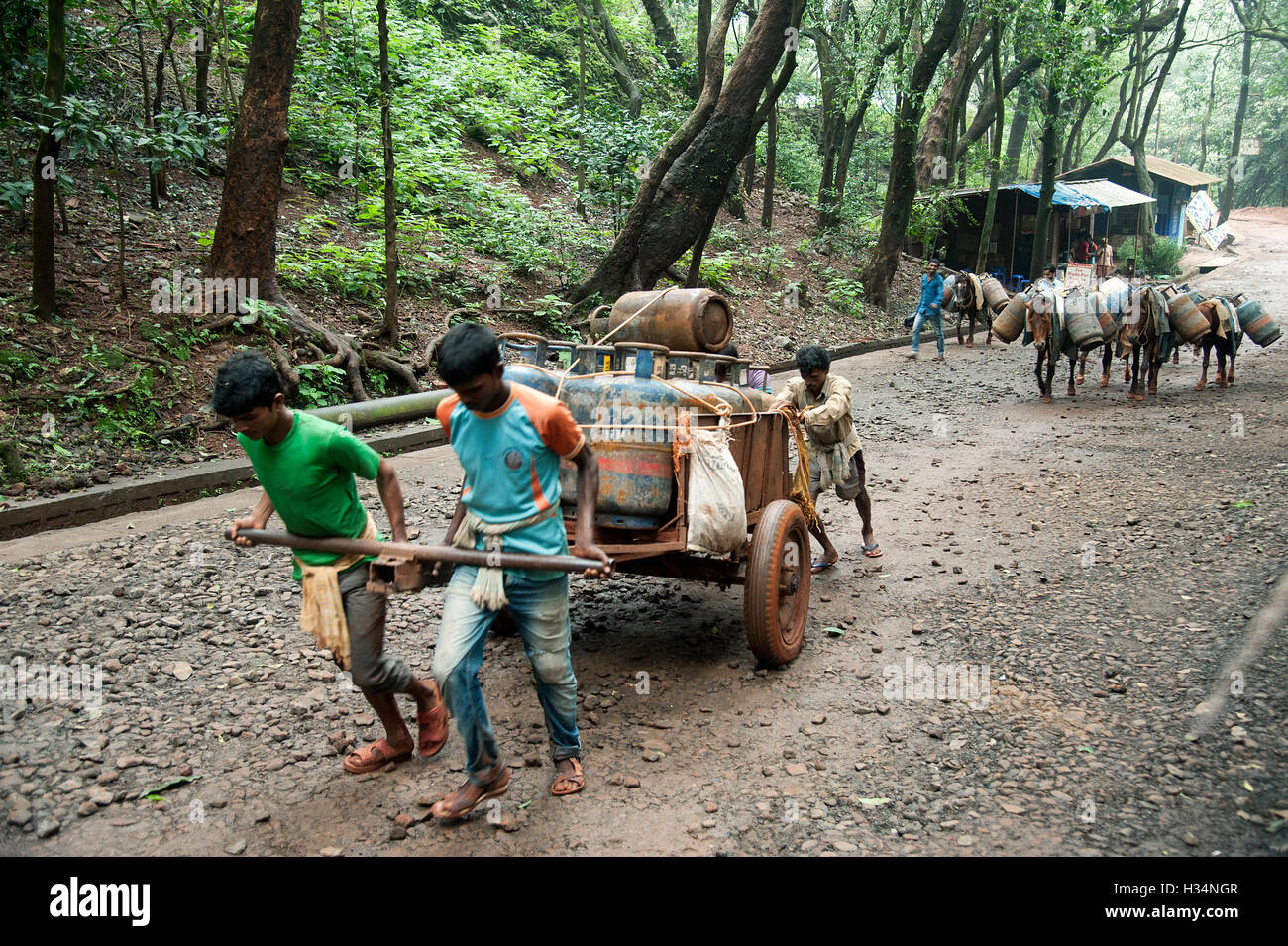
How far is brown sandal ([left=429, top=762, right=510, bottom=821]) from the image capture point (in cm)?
356

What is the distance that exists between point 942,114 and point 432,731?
2508cm

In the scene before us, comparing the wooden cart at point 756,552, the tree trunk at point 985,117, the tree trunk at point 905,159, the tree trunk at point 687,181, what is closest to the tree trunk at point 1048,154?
the tree trunk at point 985,117

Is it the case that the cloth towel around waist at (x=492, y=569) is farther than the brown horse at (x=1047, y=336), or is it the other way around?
the brown horse at (x=1047, y=336)

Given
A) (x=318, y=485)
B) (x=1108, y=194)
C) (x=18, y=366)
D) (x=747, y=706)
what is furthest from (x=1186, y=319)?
(x=1108, y=194)

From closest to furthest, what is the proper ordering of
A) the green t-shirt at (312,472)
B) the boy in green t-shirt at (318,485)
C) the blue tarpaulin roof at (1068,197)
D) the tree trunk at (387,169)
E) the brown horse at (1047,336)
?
the boy in green t-shirt at (318,485) → the green t-shirt at (312,472) → the tree trunk at (387,169) → the brown horse at (1047,336) → the blue tarpaulin roof at (1068,197)

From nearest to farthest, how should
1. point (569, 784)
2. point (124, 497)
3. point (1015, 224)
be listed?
point (569, 784)
point (124, 497)
point (1015, 224)

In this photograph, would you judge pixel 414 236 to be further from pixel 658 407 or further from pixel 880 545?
pixel 658 407

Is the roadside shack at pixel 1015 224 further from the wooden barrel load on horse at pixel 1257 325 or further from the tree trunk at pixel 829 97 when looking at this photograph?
the wooden barrel load on horse at pixel 1257 325

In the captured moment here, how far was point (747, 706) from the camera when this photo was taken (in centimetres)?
468

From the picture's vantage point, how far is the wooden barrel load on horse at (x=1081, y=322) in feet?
42.2

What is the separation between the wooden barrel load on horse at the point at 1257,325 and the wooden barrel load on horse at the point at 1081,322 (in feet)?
9.24

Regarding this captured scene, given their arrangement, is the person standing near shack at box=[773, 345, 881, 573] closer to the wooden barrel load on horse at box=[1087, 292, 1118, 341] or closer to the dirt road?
the dirt road

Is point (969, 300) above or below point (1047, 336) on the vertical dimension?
above

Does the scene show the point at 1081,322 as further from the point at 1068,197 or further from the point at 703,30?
the point at 1068,197
